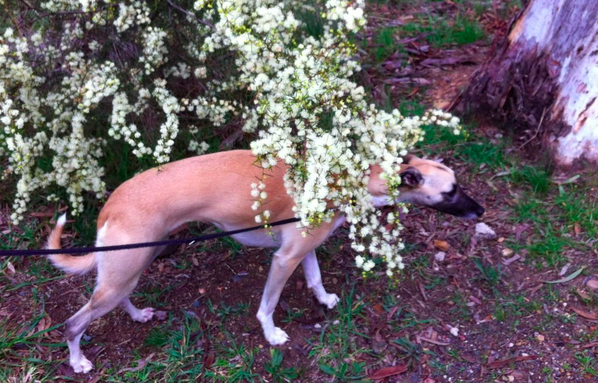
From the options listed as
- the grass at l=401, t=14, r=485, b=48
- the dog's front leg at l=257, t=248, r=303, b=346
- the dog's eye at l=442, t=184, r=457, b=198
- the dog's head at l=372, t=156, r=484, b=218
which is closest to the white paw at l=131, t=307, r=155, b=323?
the dog's front leg at l=257, t=248, r=303, b=346

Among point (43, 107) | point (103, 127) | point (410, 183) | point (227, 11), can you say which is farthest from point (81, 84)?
point (410, 183)

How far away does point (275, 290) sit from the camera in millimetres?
3742

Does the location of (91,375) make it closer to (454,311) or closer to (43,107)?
(43,107)

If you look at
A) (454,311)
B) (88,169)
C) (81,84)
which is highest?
(81,84)

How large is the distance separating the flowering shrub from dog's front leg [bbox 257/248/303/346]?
1.14 ft

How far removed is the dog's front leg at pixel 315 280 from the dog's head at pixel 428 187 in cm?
72

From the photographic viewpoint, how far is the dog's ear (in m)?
3.52

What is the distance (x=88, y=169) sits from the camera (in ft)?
13.7

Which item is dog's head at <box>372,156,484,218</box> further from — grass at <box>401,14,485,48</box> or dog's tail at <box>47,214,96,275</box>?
grass at <box>401,14,485,48</box>

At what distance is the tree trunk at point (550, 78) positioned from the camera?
177 inches

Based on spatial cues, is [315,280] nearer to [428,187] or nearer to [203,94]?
[428,187]

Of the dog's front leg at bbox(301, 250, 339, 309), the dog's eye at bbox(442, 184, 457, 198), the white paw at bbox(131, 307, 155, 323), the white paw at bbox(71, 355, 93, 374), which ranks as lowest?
the white paw at bbox(71, 355, 93, 374)

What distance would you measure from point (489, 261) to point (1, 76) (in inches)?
140

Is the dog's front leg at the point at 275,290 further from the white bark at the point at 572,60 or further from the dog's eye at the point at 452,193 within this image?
the white bark at the point at 572,60
